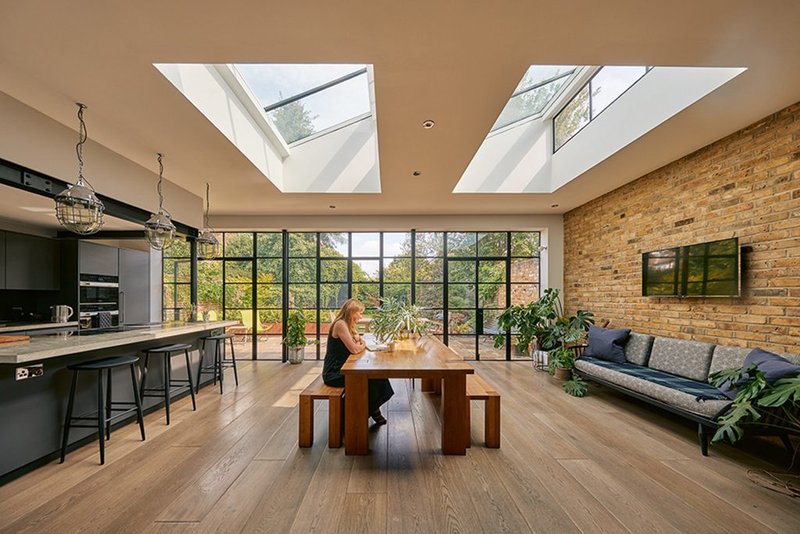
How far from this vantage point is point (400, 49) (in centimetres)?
223

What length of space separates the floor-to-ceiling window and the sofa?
249 centimetres

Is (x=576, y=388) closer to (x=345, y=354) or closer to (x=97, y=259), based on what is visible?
(x=345, y=354)

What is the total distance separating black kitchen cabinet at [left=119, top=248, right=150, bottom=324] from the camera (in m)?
5.99

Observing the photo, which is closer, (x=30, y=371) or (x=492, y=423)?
(x=30, y=371)

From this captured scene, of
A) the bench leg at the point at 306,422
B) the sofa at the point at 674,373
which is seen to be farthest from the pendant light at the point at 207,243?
the sofa at the point at 674,373

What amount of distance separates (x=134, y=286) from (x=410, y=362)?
5.60 metres

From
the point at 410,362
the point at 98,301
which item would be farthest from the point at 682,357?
the point at 98,301

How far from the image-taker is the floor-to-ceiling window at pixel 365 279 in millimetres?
7180

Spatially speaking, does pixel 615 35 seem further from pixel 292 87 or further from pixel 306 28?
pixel 292 87

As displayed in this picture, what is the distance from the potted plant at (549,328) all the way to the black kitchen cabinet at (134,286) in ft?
20.4

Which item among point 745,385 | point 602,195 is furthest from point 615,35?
point 602,195

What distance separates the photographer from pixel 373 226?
6.90 meters

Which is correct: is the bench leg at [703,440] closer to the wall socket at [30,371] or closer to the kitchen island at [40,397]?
the kitchen island at [40,397]

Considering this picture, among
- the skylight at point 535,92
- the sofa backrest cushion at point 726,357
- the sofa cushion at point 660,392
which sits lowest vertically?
the sofa cushion at point 660,392
